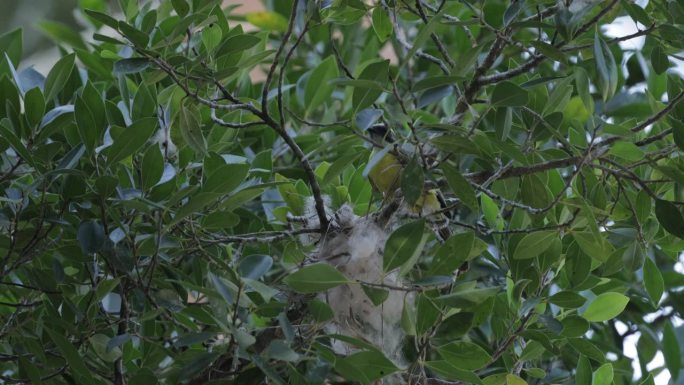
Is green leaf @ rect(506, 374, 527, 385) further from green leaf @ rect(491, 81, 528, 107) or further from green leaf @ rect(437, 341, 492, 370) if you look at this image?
green leaf @ rect(491, 81, 528, 107)

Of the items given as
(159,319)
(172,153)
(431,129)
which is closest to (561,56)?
(431,129)

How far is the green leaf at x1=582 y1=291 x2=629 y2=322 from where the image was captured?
1.24m

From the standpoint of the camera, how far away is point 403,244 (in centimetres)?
96

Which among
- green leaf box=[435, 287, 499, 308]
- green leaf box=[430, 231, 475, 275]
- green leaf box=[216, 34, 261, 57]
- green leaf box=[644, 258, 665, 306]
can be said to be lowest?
green leaf box=[644, 258, 665, 306]

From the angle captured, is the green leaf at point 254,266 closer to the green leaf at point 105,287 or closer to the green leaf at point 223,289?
the green leaf at point 223,289

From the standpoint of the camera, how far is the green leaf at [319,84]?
1564 mm

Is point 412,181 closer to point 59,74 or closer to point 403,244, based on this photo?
point 403,244

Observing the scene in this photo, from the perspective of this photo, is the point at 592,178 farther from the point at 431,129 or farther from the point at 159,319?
the point at 159,319

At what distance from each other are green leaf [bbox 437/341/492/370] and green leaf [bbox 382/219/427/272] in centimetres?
18

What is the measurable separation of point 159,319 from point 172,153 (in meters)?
0.26

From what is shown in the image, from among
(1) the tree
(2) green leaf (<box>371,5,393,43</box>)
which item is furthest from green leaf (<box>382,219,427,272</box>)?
(2) green leaf (<box>371,5,393,43</box>)

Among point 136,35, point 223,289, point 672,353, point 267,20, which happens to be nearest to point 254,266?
point 223,289

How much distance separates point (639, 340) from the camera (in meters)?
1.70

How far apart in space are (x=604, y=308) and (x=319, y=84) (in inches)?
24.9
